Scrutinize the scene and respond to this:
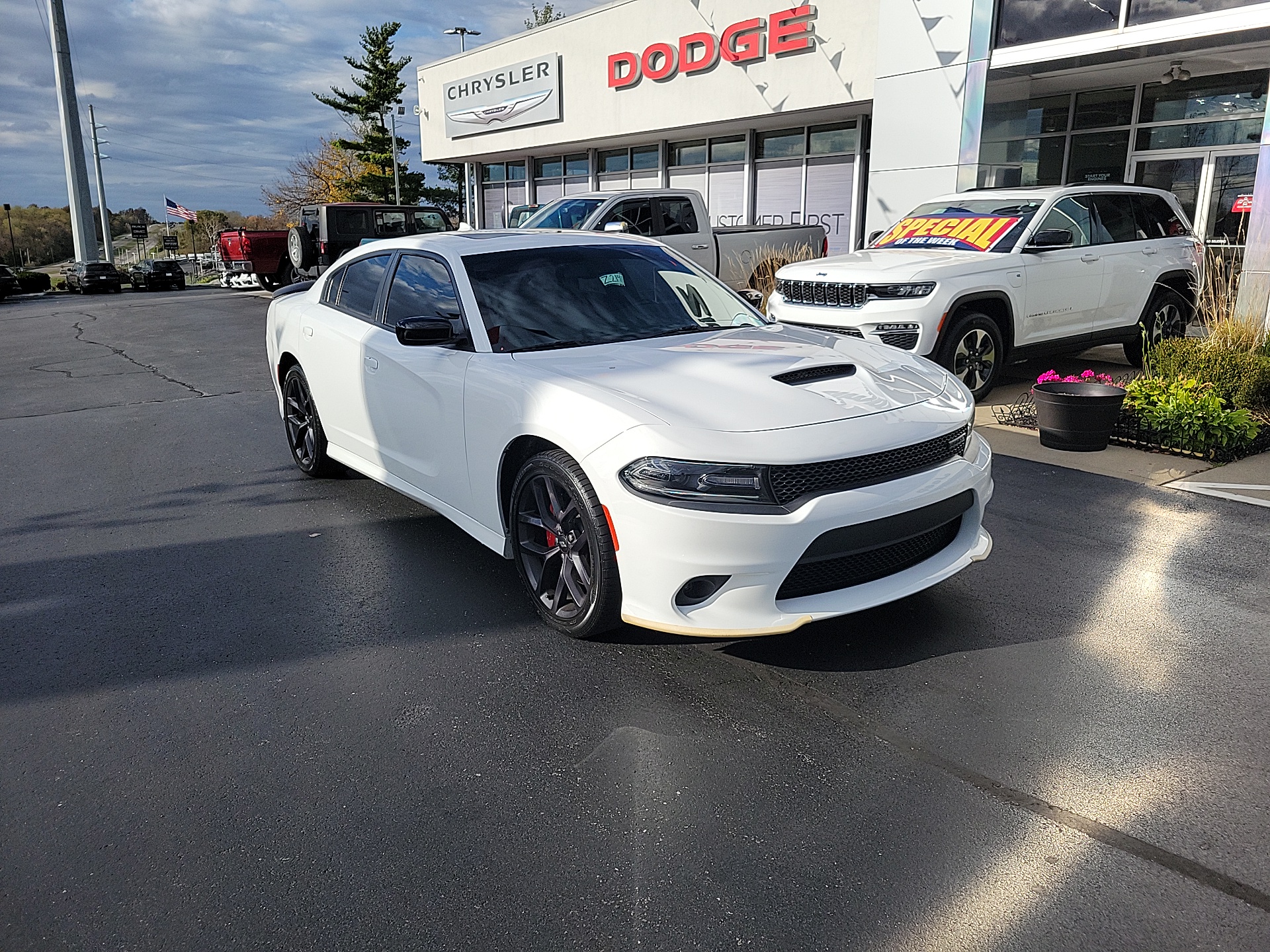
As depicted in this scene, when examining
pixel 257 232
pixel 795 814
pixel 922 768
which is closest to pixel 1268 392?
pixel 922 768

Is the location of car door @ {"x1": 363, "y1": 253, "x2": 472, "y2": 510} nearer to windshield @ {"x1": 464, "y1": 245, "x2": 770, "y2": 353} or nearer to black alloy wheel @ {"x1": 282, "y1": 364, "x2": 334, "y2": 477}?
windshield @ {"x1": 464, "y1": 245, "x2": 770, "y2": 353}

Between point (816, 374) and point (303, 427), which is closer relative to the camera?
point (816, 374)

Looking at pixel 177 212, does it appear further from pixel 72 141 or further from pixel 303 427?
pixel 303 427

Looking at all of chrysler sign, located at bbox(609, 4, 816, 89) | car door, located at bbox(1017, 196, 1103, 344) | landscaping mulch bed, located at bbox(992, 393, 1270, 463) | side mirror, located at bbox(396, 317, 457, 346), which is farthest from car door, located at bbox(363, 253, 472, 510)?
chrysler sign, located at bbox(609, 4, 816, 89)

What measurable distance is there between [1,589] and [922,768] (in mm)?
4429

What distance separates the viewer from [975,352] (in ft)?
28.4

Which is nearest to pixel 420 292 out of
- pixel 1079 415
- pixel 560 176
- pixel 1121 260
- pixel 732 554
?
pixel 732 554

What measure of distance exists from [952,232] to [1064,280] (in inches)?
45.4

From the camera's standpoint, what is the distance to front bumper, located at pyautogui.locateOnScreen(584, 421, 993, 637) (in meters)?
3.31

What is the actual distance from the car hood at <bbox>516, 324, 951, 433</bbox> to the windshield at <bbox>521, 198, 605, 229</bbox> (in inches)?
347

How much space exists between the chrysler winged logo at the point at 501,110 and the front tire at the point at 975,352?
65.9 ft

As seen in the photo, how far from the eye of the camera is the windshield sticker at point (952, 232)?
905 centimetres

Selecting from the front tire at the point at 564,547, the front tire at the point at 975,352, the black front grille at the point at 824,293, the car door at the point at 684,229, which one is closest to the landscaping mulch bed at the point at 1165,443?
the front tire at the point at 975,352

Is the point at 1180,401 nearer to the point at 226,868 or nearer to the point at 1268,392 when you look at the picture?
the point at 1268,392
